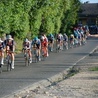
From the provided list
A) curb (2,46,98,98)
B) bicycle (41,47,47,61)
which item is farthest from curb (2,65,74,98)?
bicycle (41,47,47,61)

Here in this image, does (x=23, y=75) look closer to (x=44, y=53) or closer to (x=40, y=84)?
(x=40, y=84)

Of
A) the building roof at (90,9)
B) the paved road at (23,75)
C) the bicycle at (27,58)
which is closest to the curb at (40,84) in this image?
the paved road at (23,75)

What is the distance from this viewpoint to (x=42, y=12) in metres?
38.8

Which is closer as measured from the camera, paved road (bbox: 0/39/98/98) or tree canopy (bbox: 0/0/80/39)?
paved road (bbox: 0/39/98/98)

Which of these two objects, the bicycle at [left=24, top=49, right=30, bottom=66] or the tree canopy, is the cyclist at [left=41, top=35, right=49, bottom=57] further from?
the bicycle at [left=24, top=49, right=30, bottom=66]

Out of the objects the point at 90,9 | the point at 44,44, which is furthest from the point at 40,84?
the point at 90,9

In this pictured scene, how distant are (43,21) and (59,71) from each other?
22198mm

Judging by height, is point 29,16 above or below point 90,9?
below

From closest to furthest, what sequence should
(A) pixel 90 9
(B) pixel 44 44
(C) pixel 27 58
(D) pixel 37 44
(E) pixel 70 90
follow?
1. (E) pixel 70 90
2. (C) pixel 27 58
3. (D) pixel 37 44
4. (B) pixel 44 44
5. (A) pixel 90 9

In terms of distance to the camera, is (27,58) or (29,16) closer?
(27,58)

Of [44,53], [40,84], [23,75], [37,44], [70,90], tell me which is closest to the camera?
[70,90]

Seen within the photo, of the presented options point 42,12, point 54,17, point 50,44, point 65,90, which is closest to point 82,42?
point 54,17

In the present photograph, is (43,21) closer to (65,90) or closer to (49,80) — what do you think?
(49,80)

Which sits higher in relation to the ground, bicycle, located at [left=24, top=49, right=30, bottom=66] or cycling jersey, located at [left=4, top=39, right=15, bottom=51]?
cycling jersey, located at [left=4, top=39, right=15, bottom=51]
